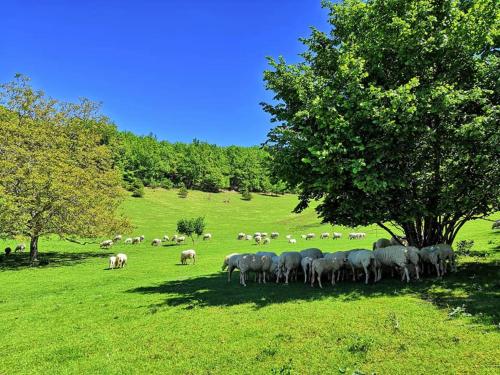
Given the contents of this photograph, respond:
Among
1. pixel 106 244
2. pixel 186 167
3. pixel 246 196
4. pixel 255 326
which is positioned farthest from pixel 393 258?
pixel 186 167

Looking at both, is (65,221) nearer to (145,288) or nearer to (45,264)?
(45,264)

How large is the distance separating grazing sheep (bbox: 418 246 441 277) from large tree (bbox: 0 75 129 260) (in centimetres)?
3189

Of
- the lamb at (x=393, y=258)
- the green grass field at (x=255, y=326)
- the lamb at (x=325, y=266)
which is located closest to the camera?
the green grass field at (x=255, y=326)

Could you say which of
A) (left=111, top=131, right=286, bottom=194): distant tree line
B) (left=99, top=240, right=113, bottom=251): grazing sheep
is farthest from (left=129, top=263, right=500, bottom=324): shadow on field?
(left=111, top=131, right=286, bottom=194): distant tree line

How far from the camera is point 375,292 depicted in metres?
16.7

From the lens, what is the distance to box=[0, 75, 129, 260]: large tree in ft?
114

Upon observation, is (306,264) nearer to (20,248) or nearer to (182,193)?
(20,248)

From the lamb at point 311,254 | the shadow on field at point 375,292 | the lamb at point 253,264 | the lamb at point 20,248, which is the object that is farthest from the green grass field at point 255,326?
the lamb at point 20,248

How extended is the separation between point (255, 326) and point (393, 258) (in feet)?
29.9

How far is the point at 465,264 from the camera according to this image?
807 inches

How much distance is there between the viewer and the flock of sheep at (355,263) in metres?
18.6

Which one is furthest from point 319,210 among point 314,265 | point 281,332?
point 281,332

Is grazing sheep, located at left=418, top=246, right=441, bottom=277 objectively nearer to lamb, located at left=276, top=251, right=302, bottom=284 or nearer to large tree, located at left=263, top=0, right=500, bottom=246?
large tree, located at left=263, top=0, right=500, bottom=246

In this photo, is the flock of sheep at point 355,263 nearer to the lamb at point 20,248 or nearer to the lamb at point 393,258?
the lamb at point 393,258
